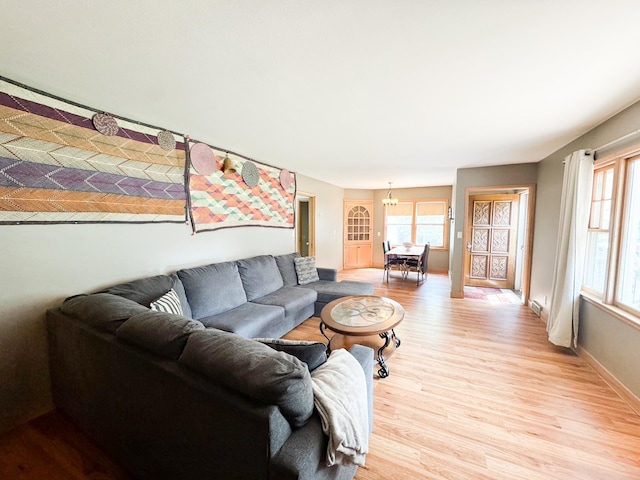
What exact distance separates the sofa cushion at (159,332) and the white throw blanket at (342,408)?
0.65 metres

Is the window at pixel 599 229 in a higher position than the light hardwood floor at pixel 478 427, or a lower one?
higher

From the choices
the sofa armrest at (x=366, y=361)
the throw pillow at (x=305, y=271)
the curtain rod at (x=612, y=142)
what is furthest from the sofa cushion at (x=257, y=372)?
the curtain rod at (x=612, y=142)

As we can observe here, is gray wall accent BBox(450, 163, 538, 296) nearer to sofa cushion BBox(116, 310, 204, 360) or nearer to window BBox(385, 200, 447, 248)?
window BBox(385, 200, 447, 248)

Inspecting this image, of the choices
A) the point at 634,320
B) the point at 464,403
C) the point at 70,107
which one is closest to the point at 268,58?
the point at 70,107

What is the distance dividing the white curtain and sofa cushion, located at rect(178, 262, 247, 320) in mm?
3456

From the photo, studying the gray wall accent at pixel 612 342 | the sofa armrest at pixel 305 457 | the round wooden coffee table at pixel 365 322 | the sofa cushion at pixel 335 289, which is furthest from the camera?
the sofa cushion at pixel 335 289

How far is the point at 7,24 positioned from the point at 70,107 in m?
0.77

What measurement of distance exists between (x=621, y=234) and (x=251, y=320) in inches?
132

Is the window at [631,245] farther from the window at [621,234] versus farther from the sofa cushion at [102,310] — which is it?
the sofa cushion at [102,310]

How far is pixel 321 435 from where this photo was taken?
37.3 inches

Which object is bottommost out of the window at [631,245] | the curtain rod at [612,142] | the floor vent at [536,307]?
the floor vent at [536,307]

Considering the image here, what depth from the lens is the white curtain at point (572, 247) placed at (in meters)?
2.56

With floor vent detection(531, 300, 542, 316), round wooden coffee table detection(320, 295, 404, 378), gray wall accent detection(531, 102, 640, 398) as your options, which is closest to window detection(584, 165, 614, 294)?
gray wall accent detection(531, 102, 640, 398)

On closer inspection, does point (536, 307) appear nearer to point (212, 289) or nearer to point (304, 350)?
point (304, 350)
